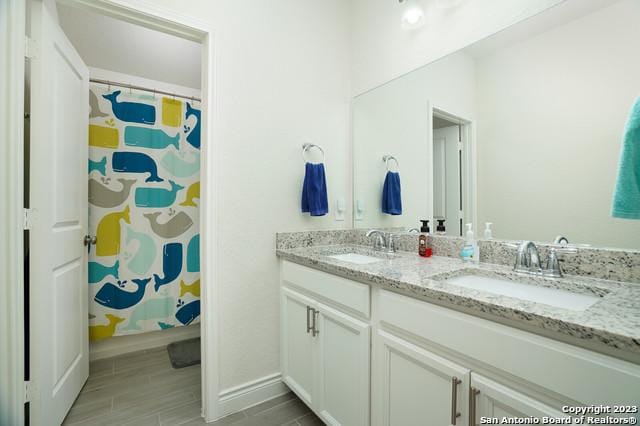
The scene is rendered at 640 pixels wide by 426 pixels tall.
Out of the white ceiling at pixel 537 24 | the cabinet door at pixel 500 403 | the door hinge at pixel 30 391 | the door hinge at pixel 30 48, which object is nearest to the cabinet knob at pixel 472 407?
the cabinet door at pixel 500 403

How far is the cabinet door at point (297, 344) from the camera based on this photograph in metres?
1.48

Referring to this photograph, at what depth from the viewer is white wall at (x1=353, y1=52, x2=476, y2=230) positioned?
4.86 feet

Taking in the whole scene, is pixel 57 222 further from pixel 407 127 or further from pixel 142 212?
pixel 407 127

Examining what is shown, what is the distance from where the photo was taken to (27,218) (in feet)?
4.12

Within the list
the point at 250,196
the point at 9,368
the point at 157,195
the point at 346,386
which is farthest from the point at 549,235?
the point at 157,195

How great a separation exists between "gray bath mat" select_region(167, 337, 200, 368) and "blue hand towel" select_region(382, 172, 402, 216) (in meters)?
1.82

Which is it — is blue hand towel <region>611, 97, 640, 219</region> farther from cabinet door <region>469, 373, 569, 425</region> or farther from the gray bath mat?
the gray bath mat

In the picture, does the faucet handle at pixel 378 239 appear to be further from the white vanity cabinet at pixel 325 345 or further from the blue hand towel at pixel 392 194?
the white vanity cabinet at pixel 325 345

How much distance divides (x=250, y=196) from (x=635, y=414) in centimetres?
158

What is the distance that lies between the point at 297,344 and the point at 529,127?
153 centimetres

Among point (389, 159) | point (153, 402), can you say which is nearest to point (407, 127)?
point (389, 159)

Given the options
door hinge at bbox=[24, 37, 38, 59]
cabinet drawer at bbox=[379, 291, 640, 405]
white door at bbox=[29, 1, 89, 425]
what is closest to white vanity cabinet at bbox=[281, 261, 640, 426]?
cabinet drawer at bbox=[379, 291, 640, 405]

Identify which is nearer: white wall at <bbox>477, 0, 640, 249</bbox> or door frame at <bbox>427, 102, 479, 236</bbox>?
white wall at <bbox>477, 0, 640, 249</bbox>

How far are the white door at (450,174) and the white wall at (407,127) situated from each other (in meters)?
0.08
